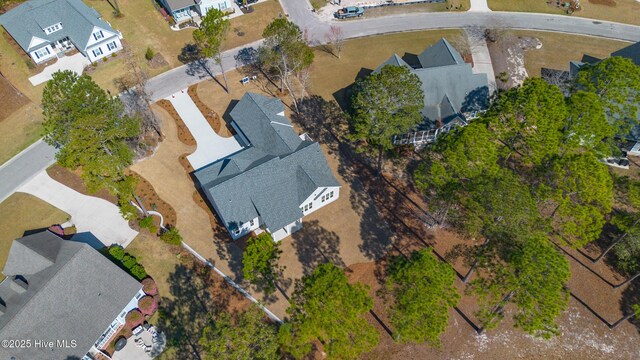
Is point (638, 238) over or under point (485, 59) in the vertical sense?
under

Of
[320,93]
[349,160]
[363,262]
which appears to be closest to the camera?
[363,262]

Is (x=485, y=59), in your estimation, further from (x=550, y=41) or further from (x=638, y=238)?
(x=638, y=238)

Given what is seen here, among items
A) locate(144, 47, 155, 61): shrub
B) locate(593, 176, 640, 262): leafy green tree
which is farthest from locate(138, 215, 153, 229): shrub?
locate(593, 176, 640, 262): leafy green tree

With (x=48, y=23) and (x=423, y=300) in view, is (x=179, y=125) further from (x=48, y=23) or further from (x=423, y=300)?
(x=423, y=300)

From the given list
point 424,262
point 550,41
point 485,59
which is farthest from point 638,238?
point 550,41

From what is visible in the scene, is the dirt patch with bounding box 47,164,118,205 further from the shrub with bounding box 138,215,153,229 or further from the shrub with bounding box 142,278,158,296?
the shrub with bounding box 142,278,158,296

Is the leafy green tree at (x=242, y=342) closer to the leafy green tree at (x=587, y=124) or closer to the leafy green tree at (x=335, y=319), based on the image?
the leafy green tree at (x=335, y=319)

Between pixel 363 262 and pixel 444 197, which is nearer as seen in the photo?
pixel 444 197
